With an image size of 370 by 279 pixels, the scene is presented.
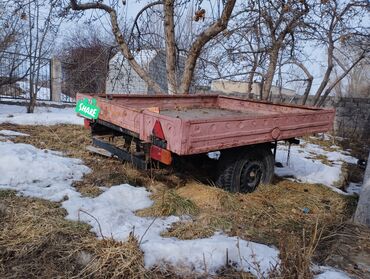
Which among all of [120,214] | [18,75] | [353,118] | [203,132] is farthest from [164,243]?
[353,118]

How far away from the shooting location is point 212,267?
8.86 feet

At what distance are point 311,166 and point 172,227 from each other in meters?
4.18

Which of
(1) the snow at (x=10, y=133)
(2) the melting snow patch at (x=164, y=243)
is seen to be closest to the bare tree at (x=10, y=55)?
A: (1) the snow at (x=10, y=133)

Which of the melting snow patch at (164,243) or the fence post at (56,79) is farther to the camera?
the fence post at (56,79)

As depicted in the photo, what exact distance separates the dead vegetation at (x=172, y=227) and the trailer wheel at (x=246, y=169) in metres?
0.14

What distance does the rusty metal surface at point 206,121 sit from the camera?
3.56 m

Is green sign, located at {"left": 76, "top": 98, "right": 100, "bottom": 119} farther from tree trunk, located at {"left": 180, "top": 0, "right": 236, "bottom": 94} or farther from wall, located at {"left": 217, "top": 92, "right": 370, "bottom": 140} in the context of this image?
wall, located at {"left": 217, "top": 92, "right": 370, "bottom": 140}

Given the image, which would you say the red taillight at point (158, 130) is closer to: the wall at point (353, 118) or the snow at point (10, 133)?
the snow at point (10, 133)

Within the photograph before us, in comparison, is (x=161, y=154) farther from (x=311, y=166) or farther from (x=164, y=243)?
(x=311, y=166)

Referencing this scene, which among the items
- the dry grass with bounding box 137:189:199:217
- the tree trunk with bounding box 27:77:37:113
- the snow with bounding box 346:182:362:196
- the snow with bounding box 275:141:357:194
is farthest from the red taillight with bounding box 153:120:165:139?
the tree trunk with bounding box 27:77:37:113

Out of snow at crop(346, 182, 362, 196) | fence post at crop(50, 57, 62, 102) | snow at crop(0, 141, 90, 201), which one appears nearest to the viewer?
snow at crop(0, 141, 90, 201)

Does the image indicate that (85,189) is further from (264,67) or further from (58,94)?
(58,94)

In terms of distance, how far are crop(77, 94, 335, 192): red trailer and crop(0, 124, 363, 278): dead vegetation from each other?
0.36 meters

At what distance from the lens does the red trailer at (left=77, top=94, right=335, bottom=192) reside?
362 cm
